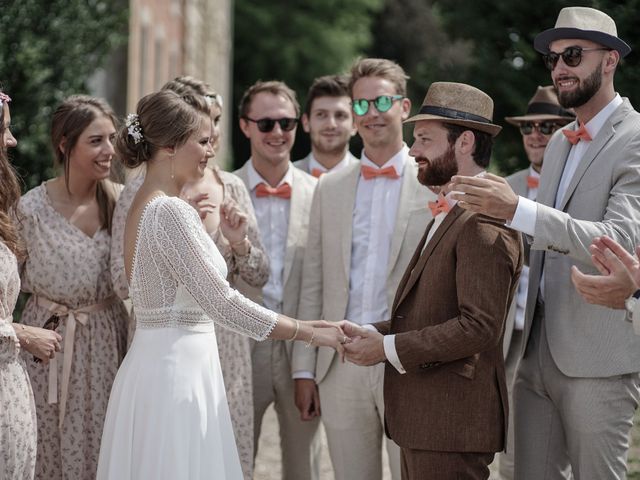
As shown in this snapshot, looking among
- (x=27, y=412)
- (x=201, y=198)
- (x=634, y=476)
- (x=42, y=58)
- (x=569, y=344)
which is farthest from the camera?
(x=42, y=58)

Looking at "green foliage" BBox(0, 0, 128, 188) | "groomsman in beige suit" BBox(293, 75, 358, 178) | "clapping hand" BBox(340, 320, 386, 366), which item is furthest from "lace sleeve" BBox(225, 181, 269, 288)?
"green foliage" BBox(0, 0, 128, 188)

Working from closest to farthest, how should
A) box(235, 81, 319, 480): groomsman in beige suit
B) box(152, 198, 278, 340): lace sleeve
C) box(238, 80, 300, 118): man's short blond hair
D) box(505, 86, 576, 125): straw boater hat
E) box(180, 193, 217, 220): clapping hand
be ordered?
box(152, 198, 278, 340): lace sleeve → box(180, 193, 217, 220): clapping hand → box(235, 81, 319, 480): groomsman in beige suit → box(238, 80, 300, 118): man's short blond hair → box(505, 86, 576, 125): straw boater hat

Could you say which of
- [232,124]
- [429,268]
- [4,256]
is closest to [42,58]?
[4,256]

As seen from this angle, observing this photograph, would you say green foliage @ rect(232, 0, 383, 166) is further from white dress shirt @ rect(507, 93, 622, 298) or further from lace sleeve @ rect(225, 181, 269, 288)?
white dress shirt @ rect(507, 93, 622, 298)

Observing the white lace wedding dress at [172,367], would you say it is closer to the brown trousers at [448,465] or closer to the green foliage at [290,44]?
the brown trousers at [448,465]

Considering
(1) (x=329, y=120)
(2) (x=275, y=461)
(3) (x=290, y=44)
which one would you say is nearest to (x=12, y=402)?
(1) (x=329, y=120)

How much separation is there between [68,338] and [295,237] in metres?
1.52

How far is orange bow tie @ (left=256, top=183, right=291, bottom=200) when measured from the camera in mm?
6273

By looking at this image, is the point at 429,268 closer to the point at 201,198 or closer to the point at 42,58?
the point at 201,198

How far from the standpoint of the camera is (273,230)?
6246mm

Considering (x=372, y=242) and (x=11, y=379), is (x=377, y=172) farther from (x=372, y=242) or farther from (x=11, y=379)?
(x=11, y=379)

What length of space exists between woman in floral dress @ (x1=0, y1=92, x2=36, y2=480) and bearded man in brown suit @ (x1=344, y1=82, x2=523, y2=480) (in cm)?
144

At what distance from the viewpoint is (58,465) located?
5.26m

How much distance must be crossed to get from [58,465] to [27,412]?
1043 mm
